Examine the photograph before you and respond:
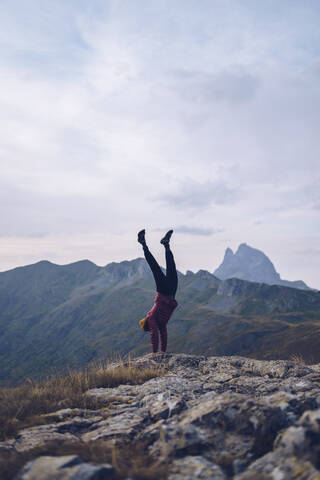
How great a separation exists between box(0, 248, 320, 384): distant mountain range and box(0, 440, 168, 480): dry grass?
53584mm

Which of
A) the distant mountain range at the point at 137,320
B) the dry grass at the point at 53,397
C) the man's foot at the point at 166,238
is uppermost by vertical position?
the man's foot at the point at 166,238

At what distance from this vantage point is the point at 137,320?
420ft

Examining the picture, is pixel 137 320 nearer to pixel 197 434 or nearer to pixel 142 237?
pixel 142 237

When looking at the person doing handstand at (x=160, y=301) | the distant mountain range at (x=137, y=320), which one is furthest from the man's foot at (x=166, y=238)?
the distant mountain range at (x=137, y=320)

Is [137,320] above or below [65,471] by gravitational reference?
below

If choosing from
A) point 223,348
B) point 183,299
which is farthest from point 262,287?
point 223,348

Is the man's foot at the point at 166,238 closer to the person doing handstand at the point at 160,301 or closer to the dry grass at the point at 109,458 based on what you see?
the person doing handstand at the point at 160,301

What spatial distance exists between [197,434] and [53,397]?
11.5 ft

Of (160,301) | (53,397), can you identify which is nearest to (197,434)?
(53,397)

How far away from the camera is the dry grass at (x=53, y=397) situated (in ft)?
16.9

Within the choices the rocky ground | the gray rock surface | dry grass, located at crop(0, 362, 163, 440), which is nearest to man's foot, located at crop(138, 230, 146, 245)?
dry grass, located at crop(0, 362, 163, 440)

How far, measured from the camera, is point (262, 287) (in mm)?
127562

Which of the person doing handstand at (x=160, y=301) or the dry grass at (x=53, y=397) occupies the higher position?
the person doing handstand at (x=160, y=301)

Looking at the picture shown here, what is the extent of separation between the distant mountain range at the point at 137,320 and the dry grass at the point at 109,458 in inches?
2110
